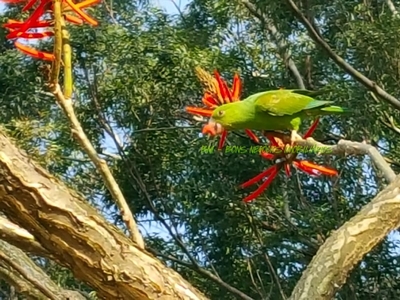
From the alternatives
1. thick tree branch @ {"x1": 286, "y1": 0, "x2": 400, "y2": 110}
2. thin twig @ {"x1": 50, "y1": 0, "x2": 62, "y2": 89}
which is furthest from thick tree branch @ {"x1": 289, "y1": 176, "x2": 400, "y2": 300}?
thick tree branch @ {"x1": 286, "y1": 0, "x2": 400, "y2": 110}

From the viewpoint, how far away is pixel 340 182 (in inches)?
115

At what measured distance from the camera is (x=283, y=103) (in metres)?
1.16

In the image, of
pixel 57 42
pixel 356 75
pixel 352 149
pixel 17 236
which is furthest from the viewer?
pixel 356 75

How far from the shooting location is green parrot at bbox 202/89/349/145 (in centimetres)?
110

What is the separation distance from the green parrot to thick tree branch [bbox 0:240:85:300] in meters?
0.33

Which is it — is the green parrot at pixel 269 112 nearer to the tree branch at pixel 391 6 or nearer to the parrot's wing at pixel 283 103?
the parrot's wing at pixel 283 103

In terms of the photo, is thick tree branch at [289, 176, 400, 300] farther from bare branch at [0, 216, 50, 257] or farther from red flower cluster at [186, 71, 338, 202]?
bare branch at [0, 216, 50, 257]

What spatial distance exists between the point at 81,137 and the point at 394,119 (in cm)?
206

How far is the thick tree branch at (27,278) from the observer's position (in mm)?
944

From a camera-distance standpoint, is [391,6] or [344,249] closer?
[344,249]

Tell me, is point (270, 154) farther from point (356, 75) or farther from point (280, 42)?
point (280, 42)

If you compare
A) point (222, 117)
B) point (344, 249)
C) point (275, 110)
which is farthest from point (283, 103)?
point (344, 249)

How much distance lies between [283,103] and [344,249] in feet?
1.15

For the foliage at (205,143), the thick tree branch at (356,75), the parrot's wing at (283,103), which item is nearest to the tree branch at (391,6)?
the foliage at (205,143)
